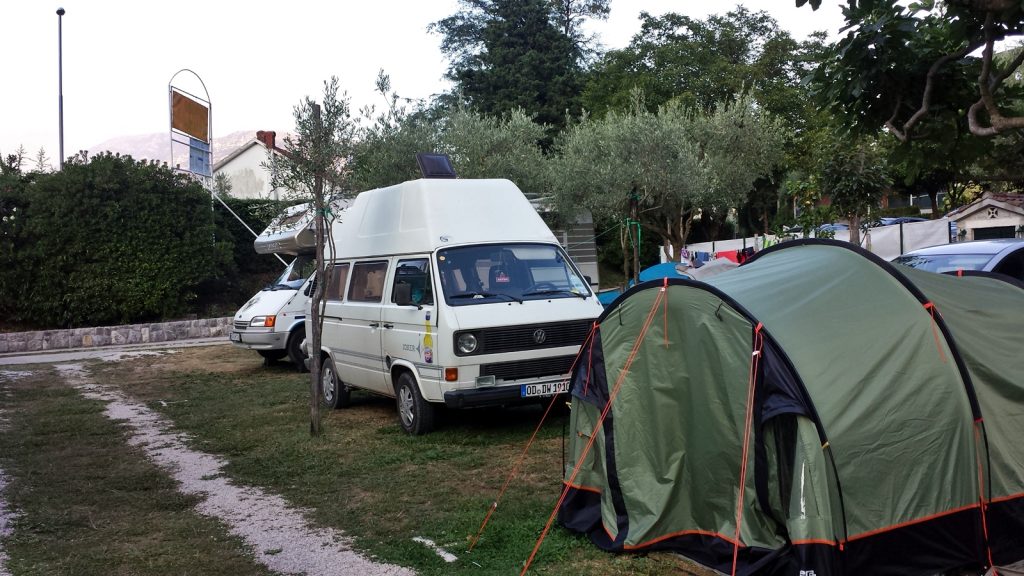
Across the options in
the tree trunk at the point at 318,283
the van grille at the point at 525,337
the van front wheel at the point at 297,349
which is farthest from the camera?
the van front wheel at the point at 297,349

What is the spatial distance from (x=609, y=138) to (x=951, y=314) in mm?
16432

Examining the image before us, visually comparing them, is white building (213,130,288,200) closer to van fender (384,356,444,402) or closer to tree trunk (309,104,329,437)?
tree trunk (309,104,329,437)

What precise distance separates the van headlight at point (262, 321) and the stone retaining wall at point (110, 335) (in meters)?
8.83

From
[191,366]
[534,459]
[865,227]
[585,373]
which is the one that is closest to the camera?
[585,373]

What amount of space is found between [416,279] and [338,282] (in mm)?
2478

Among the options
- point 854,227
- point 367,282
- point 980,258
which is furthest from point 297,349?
point 854,227

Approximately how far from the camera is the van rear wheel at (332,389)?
11211 millimetres

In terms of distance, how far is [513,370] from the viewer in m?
8.56

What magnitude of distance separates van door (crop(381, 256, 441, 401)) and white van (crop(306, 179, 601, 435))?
0.01 meters

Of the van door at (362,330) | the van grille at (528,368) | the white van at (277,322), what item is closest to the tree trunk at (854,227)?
the van grille at (528,368)

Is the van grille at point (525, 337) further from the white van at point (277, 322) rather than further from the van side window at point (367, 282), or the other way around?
the white van at point (277, 322)

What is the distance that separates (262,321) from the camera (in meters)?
15.2

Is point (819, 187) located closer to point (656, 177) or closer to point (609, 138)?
point (656, 177)

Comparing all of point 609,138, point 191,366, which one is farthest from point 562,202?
point 191,366
